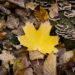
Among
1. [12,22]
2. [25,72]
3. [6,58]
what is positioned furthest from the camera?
[12,22]

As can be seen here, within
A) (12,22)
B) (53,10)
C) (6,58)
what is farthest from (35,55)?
(53,10)

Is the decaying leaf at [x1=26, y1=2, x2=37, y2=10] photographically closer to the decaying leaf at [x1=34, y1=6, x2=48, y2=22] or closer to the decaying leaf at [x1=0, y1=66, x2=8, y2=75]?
the decaying leaf at [x1=34, y1=6, x2=48, y2=22]

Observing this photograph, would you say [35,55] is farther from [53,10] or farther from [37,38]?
[53,10]

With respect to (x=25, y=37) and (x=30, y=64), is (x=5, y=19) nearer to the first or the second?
(x=25, y=37)

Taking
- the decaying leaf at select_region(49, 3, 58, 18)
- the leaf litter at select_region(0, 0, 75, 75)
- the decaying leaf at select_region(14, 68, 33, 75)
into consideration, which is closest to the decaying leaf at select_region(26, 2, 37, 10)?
the leaf litter at select_region(0, 0, 75, 75)

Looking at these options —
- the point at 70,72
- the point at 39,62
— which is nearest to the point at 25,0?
the point at 39,62

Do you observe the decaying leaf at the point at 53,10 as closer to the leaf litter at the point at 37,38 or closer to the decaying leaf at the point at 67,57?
the leaf litter at the point at 37,38

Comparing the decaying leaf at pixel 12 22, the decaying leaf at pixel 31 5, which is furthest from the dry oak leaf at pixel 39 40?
the decaying leaf at pixel 31 5
